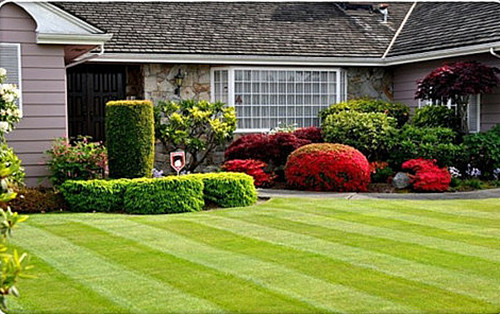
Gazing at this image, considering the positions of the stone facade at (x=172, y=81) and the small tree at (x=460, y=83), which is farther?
the stone facade at (x=172, y=81)

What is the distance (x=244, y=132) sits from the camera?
18.5 meters

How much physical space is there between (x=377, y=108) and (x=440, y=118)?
152 cm

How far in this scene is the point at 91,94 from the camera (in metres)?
18.2

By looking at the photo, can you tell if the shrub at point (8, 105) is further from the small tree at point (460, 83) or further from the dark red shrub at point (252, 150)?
the small tree at point (460, 83)

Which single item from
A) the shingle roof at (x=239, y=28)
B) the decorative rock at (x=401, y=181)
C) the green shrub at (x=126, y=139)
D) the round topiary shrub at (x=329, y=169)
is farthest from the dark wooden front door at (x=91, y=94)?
the decorative rock at (x=401, y=181)

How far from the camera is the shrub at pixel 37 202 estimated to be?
39.0 ft

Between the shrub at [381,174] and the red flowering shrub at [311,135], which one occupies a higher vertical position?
the red flowering shrub at [311,135]

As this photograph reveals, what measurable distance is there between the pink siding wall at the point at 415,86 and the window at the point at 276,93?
58.0 inches

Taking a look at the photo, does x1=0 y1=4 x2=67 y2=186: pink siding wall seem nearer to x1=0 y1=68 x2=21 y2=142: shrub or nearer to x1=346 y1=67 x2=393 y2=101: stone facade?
x1=0 y1=68 x2=21 y2=142: shrub

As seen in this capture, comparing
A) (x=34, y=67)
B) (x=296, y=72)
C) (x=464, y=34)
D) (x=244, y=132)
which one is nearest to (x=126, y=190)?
Answer: (x=34, y=67)

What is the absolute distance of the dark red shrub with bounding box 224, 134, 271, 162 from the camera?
16.6 meters

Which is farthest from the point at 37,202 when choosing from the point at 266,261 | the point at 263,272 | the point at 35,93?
the point at 263,272

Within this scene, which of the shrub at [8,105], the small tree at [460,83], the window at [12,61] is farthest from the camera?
the small tree at [460,83]

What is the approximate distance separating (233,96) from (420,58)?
4.52 metres
